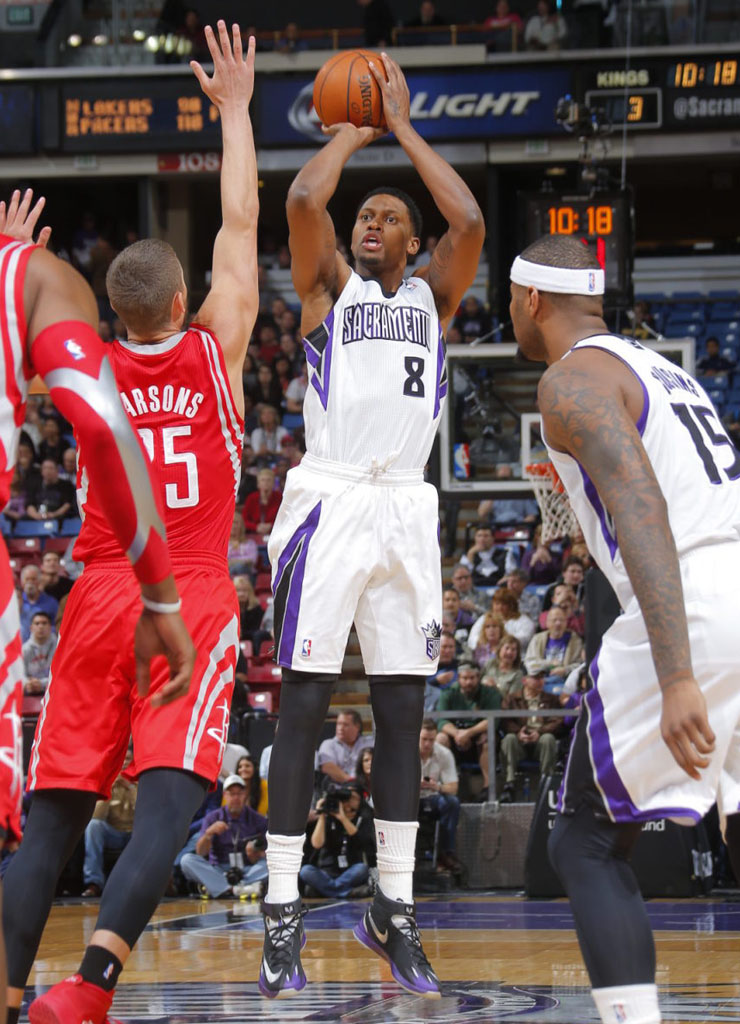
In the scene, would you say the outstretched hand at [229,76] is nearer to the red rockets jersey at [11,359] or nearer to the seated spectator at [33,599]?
the red rockets jersey at [11,359]

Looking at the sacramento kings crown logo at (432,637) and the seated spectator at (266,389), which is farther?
the seated spectator at (266,389)

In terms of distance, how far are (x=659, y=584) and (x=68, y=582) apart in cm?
1290

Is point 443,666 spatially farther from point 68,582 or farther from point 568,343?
point 568,343

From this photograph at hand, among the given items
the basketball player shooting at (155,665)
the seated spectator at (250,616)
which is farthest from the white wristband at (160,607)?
the seated spectator at (250,616)

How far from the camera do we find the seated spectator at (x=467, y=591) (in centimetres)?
1474

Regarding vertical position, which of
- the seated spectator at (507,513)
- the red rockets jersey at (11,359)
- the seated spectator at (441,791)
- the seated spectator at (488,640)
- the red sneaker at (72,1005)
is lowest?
the seated spectator at (441,791)

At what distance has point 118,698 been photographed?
4203mm

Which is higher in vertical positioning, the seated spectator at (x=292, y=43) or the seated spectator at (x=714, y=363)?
the seated spectator at (x=292, y=43)

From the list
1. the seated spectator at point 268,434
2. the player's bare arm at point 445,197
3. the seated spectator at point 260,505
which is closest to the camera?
the player's bare arm at point 445,197

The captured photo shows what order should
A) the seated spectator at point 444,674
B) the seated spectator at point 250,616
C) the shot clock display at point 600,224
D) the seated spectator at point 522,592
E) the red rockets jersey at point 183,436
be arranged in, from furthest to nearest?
the seated spectator at point 250,616
the seated spectator at point 522,592
the shot clock display at point 600,224
the seated spectator at point 444,674
the red rockets jersey at point 183,436

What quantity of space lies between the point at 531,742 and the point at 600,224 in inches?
193

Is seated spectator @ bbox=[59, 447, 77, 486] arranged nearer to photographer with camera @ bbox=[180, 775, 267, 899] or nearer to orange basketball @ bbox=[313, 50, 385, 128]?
photographer with camera @ bbox=[180, 775, 267, 899]

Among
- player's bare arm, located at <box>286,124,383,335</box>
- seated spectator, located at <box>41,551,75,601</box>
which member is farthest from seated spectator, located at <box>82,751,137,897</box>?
player's bare arm, located at <box>286,124,383,335</box>

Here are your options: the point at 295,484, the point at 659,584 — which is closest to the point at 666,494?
the point at 659,584
